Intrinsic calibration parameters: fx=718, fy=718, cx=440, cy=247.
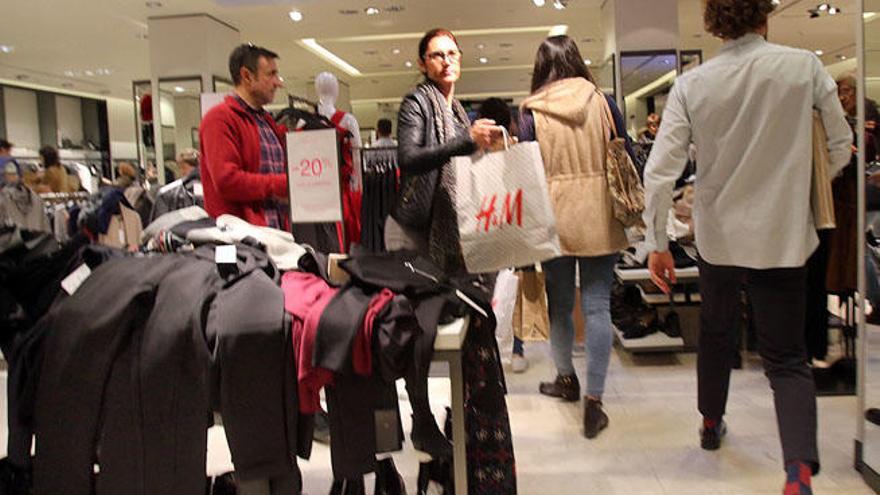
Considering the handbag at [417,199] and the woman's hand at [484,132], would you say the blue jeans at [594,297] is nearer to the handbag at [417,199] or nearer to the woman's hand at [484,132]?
the handbag at [417,199]

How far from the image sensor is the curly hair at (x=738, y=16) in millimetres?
2166

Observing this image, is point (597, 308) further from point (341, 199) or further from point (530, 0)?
point (530, 0)

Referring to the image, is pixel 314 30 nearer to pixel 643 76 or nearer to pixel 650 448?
pixel 643 76

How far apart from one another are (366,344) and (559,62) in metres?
1.76

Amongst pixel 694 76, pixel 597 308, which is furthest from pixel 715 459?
pixel 694 76

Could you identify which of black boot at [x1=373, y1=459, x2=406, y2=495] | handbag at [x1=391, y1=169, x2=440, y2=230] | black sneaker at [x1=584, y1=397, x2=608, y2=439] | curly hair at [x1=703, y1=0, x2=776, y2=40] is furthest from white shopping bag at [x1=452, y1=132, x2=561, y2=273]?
black sneaker at [x1=584, y1=397, x2=608, y2=439]

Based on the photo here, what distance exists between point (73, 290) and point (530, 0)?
759cm

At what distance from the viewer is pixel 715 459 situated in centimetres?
254

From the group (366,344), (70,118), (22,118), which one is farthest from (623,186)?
(70,118)

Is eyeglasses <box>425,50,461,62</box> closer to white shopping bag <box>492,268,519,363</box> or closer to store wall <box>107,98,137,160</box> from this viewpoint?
white shopping bag <box>492,268,519,363</box>

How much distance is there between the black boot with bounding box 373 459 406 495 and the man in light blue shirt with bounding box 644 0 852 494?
3.68 ft

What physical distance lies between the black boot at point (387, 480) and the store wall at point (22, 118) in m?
14.1

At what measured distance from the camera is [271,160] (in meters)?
2.52

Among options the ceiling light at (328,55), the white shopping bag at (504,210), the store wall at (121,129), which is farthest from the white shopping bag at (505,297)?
the store wall at (121,129)
